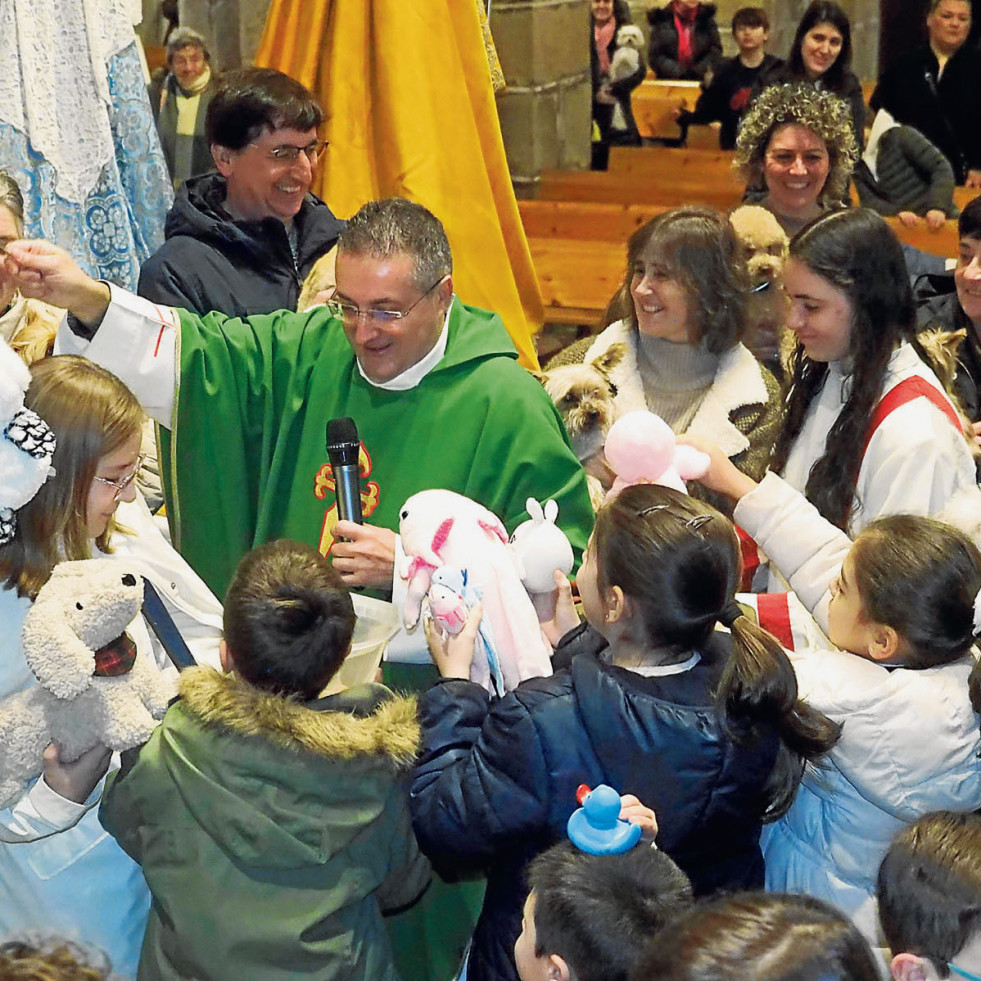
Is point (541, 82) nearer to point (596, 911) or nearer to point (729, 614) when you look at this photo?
point (729, 614)

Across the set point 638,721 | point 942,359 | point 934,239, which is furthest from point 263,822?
point 934,239

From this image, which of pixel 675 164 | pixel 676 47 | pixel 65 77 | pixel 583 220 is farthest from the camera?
pixel 676 47

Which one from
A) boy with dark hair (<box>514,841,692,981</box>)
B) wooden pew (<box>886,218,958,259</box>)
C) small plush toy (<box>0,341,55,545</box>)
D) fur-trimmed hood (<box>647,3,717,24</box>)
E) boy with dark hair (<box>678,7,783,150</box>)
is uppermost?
small plush toy (<box>0,341,55,545</box>)

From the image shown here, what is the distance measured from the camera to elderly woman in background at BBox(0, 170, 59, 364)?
3.36 m

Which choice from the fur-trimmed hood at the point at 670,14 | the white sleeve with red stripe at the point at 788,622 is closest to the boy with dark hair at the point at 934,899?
the white sleeve with red stripe at the point at 788,622

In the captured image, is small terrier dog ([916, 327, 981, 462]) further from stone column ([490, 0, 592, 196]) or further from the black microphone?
stone column ([490, 0, 592, 196])

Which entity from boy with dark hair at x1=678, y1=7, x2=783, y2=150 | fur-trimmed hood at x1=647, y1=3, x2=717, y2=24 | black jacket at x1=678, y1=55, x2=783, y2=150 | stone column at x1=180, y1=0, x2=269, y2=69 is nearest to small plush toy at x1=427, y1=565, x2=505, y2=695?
black jacket at x1=678, y1=55, x2=783, y2=150

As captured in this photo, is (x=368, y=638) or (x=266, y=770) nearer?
(x=266, y=770)

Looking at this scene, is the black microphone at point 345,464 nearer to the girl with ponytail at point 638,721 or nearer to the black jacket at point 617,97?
the girl with ponytail at point 638,721

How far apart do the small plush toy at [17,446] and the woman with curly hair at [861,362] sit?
168 centimetres

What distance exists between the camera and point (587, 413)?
3521 mm

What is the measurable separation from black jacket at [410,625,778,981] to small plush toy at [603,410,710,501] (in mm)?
539

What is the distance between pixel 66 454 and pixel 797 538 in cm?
141

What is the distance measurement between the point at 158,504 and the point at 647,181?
477 centimetres
